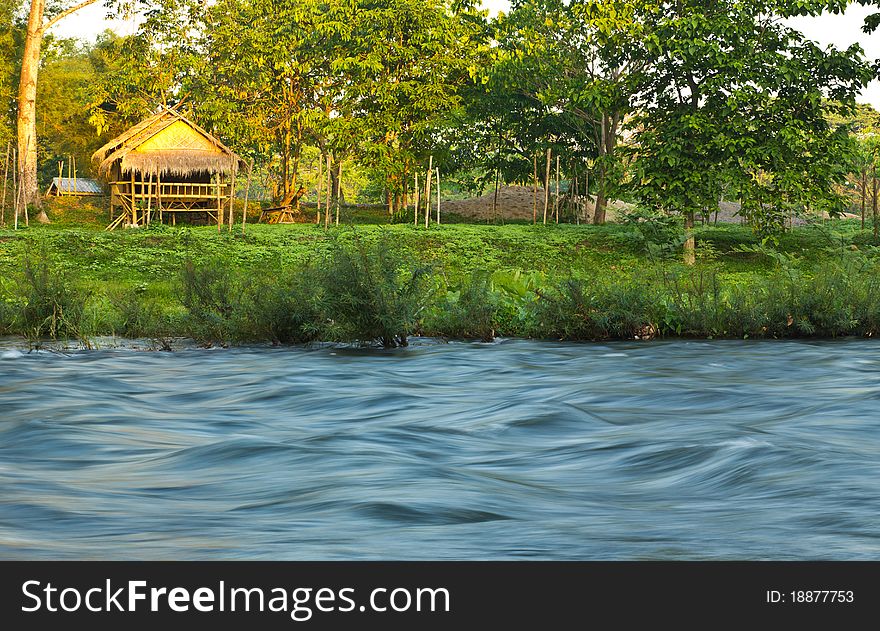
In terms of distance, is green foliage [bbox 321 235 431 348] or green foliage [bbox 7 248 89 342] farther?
green foliage [bbox 7 248 89 342]

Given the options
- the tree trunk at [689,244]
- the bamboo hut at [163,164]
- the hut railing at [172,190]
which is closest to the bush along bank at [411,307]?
the tree trunk at [689,244]

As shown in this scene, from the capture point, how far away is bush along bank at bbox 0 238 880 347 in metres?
13.7

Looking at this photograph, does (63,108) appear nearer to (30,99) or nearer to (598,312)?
(30,99)

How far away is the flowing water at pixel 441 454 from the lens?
17.6 ft

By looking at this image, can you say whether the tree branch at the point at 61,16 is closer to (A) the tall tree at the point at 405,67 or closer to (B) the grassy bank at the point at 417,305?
(A) the tall tree at the point at 405,67

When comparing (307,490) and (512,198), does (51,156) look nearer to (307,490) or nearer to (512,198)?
(512,198)

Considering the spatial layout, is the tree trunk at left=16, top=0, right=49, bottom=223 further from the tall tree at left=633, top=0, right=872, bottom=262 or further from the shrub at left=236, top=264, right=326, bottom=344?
the shrub at left=236, top=264, right=326, bottom=344

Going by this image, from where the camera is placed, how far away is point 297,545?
17.2ft

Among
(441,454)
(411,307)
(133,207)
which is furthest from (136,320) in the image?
(133,207)

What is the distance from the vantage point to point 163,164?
131ft

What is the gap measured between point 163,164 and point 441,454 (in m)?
34.0

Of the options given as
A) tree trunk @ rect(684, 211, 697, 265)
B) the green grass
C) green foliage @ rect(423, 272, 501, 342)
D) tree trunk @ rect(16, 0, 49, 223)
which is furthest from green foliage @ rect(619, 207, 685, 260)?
tree trunk @ rect(16, 0, 49, 223)

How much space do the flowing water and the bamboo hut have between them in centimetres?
2730

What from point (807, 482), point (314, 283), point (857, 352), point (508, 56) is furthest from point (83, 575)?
point (508, 56)
